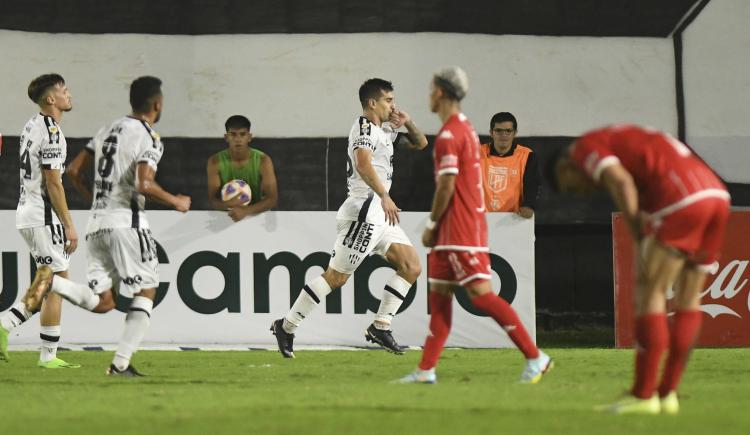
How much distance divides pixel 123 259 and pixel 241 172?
3.75 meters

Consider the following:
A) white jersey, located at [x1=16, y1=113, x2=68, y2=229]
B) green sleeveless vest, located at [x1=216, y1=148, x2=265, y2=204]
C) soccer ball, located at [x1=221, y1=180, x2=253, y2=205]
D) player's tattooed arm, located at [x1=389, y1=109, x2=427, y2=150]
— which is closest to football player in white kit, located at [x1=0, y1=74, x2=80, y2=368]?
white jersey, located at [x1=16, y1=113, x2=68, y2=229]

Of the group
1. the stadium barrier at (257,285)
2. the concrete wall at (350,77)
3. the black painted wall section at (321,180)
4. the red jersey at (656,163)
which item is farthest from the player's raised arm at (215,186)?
the red jersey at (656,163)

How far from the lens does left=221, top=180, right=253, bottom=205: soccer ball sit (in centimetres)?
1267

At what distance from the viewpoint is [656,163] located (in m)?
6.72

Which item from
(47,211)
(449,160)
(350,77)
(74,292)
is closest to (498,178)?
(350,77)

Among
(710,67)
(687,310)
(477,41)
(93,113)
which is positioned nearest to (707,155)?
(710,67)

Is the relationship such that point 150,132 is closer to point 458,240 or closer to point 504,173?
point 458,240

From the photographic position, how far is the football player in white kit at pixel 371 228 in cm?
1126

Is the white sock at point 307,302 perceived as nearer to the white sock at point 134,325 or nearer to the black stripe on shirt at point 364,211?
the black stripe on shirt at point 364,211

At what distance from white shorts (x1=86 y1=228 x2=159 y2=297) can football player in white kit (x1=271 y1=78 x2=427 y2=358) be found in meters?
2.32

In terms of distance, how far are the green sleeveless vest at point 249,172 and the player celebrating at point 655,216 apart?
248 inches

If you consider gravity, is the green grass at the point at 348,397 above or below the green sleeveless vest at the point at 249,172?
below

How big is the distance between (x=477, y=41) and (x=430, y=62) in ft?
1.80

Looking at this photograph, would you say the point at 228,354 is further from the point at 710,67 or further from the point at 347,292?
the point at 710,67
